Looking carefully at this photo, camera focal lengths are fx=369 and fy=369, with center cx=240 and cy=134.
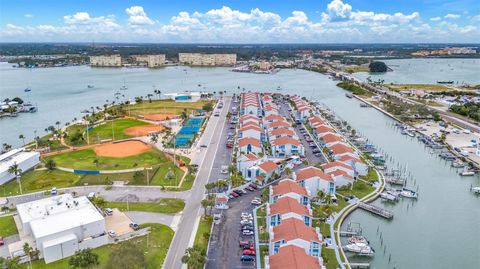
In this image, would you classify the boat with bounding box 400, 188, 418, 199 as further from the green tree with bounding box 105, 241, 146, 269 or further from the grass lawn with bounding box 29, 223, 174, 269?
the green tree with bounding box 105, 241, 146, 269

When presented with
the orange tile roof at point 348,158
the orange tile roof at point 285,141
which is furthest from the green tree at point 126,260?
the orange tile roof at point 285,141

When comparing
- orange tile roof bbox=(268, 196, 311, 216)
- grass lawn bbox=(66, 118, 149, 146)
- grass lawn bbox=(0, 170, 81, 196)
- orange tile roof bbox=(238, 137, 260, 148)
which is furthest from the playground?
orange tile roof bbox=(268, 196, 311, 216)

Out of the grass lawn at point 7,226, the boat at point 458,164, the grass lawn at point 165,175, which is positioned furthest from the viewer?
the boat at point 458,164

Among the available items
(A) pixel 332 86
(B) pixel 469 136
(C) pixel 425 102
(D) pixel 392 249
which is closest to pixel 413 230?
(D) pixel 392 249

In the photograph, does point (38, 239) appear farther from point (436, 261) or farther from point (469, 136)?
point (469, 136)

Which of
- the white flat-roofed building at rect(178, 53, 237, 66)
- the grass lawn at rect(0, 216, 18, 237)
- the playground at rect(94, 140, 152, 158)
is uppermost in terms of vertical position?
the white flat-roofed building at rect(178, 53, 237, 66)

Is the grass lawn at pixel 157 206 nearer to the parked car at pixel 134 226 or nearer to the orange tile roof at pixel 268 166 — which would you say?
the parked car at pixel 134 226
